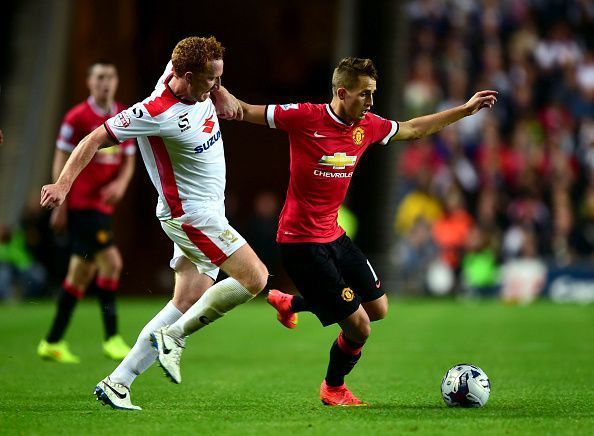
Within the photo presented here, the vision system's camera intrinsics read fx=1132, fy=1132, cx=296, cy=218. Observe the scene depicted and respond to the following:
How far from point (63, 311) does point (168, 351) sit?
3.85m

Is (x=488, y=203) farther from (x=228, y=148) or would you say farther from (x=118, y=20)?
(x=118, y=20)

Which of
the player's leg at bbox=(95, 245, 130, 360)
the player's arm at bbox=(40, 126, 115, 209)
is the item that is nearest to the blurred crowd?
the player's leg at bbox=(95, 245, 130, 360)

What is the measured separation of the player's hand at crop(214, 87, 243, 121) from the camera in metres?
7.20

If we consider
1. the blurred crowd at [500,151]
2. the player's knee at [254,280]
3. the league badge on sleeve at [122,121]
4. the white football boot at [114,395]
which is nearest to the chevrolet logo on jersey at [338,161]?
the player's knee at [254,280]

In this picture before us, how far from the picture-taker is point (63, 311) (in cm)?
1046

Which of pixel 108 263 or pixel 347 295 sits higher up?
pixel 347 295

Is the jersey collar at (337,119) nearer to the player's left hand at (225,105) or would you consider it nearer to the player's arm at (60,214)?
the player's left hand at (225,105)

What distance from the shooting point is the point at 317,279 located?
727 cm

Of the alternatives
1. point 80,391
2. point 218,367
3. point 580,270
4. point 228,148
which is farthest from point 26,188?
point 80,391

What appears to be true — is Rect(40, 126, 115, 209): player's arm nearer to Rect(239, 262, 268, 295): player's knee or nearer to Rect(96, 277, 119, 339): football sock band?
Rect(239, 262, 268, 295): player's knee

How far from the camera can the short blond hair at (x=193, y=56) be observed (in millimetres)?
6812

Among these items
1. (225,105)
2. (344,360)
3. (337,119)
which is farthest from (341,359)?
(225,105)

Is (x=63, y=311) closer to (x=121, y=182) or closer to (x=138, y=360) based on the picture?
(x=121, y=182)

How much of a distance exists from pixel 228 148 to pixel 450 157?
559cm
